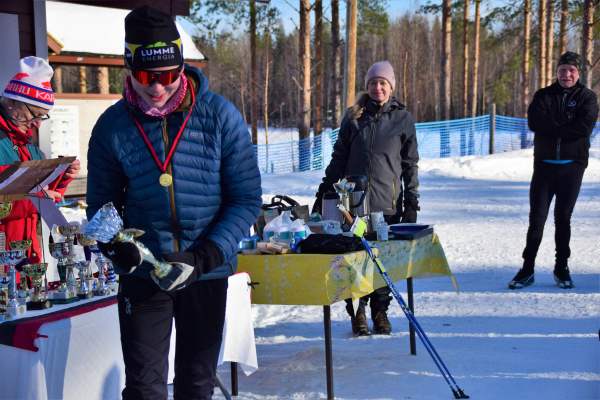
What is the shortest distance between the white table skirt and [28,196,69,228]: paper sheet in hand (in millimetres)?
532

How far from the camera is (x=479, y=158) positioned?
58.3 ft

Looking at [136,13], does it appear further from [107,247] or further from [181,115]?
[107,247]

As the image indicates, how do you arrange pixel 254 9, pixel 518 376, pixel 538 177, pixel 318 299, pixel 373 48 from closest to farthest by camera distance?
pixel 318 299 → pixel 518 376 → pixel 538 177 → pixel 254 9 → pixel 373 48

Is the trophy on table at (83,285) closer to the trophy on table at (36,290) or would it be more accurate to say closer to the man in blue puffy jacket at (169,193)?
the trophy on table at (36,290)

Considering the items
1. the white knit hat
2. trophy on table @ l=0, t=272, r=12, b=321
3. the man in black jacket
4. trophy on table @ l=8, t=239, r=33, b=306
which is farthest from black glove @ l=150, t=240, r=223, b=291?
the man in black jacket

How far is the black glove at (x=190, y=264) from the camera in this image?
5.98 ft

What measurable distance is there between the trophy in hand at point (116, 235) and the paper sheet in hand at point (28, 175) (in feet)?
3.52

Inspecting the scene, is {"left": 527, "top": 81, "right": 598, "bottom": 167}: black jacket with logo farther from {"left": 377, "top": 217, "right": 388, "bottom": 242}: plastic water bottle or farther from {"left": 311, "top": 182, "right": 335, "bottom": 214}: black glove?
{"left": 377, "top": 217, "right": 388, "bottom": 242}: plastic water bottle

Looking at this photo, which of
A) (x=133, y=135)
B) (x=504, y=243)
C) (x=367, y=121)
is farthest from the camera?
(x=504, y=243)

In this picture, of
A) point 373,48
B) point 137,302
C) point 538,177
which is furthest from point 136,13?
point 373,48

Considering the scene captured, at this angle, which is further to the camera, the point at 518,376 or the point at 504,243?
the point at 504,243

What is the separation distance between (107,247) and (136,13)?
813 mm

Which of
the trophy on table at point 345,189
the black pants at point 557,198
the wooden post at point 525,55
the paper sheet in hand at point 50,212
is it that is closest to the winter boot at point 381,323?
the trophy on table at point 345,189

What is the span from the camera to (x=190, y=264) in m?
1.92
